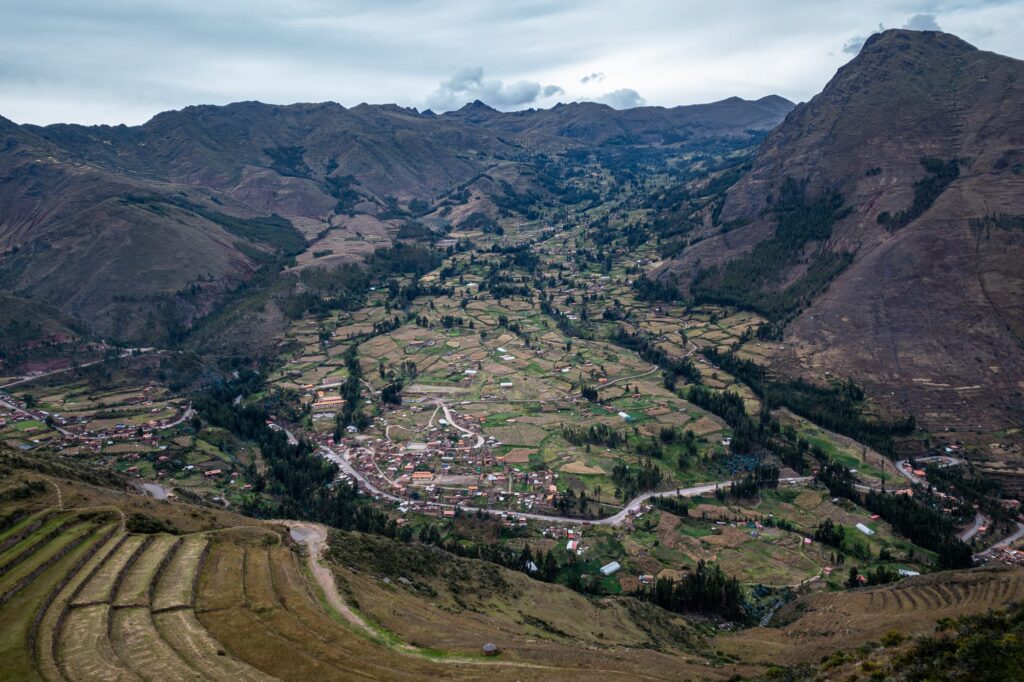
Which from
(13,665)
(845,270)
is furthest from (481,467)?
(845,270)

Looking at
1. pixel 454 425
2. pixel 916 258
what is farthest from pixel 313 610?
pixel 916 258

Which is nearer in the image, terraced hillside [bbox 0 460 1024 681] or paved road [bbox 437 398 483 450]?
terraced hillside [bbox 0 460 1024 681]

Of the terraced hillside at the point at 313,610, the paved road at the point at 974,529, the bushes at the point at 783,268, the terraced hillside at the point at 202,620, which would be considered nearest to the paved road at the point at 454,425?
the terraced hillside at the point at 313,610

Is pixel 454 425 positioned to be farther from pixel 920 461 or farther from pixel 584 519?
pixel 920 461

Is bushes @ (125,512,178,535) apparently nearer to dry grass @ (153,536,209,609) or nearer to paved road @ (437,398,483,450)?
dry grass @ (153,536,209,609)

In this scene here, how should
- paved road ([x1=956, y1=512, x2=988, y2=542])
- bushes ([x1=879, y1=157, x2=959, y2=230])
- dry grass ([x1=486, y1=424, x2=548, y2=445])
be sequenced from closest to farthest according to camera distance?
paved road ([x1=956, y1=512, x2=988, y2=542]) → dry grass ([x1=486, y1=424, x2=548, y2=445]) → bushes ([x1=879, y1=157, x2=959, y2=230])

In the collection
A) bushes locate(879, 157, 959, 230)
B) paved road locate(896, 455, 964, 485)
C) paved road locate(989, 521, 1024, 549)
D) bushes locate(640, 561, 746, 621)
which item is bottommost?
bushes locate(640, 561, 746, 621)

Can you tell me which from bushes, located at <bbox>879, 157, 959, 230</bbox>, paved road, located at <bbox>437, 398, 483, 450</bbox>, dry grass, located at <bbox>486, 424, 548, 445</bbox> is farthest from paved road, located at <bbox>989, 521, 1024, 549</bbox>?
bushes, located at <bbox>879, 157, 959, 230</bbox>

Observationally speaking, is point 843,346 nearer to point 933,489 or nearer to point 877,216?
point 933,489

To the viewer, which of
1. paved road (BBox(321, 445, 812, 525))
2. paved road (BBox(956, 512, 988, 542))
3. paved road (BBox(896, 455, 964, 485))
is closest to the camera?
paved road (BBox(956, 512, 988, 542))
